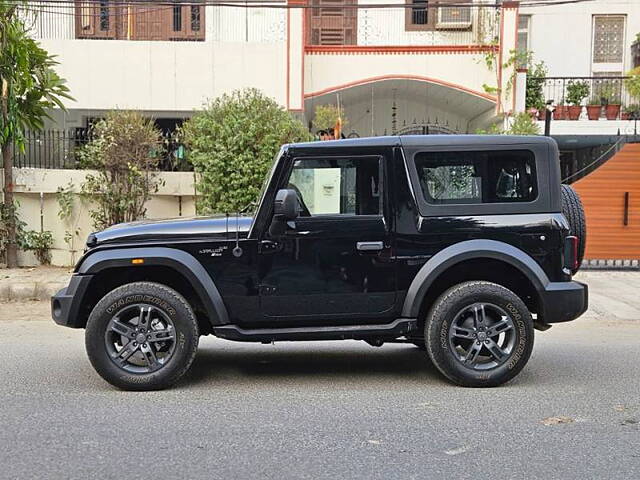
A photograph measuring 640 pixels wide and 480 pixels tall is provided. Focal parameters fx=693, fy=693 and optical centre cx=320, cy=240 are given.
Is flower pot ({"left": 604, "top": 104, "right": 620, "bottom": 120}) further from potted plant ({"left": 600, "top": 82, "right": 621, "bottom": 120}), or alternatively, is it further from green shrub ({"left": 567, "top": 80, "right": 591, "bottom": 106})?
green shrub ({"left": 567, "top": 80, "right": 591, "bottom": 106})

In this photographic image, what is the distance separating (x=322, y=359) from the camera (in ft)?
21.8

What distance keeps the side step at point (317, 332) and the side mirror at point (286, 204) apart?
3.00 feet

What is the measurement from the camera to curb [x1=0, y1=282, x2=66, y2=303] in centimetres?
1037

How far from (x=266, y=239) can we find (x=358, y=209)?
30.1 inches

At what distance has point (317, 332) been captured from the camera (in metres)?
5.48

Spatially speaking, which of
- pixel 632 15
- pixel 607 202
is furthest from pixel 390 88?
pixel 632 15

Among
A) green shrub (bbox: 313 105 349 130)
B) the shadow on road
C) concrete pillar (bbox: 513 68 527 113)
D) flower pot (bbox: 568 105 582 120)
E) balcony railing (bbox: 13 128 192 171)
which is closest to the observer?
the shadow on road

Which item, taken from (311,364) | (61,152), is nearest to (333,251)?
(311,364)

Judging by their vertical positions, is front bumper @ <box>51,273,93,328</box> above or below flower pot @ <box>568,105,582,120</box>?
below

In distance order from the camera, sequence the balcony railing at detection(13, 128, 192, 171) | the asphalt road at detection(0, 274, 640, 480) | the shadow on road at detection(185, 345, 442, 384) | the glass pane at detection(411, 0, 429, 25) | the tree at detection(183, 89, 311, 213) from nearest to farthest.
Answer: the asphalt road at detection(0, 274, 640, 480) < the shadow on road at detection(185, 345, 442, 384) < the tree at detection(183, 89, 311, 213) < the balcony railing at detection(13, 128, 192, 171) < the glass pane at detection(411, 0, 429, 25)

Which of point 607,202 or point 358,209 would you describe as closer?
point 358,209

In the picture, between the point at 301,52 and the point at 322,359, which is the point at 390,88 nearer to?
the point at 301,52

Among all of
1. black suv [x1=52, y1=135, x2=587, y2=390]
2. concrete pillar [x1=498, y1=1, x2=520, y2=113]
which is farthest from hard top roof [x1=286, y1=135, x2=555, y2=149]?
concrete pillar [x1=498, y1=1, x2=520, y2=113]

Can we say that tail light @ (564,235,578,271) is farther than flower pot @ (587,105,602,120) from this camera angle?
No
